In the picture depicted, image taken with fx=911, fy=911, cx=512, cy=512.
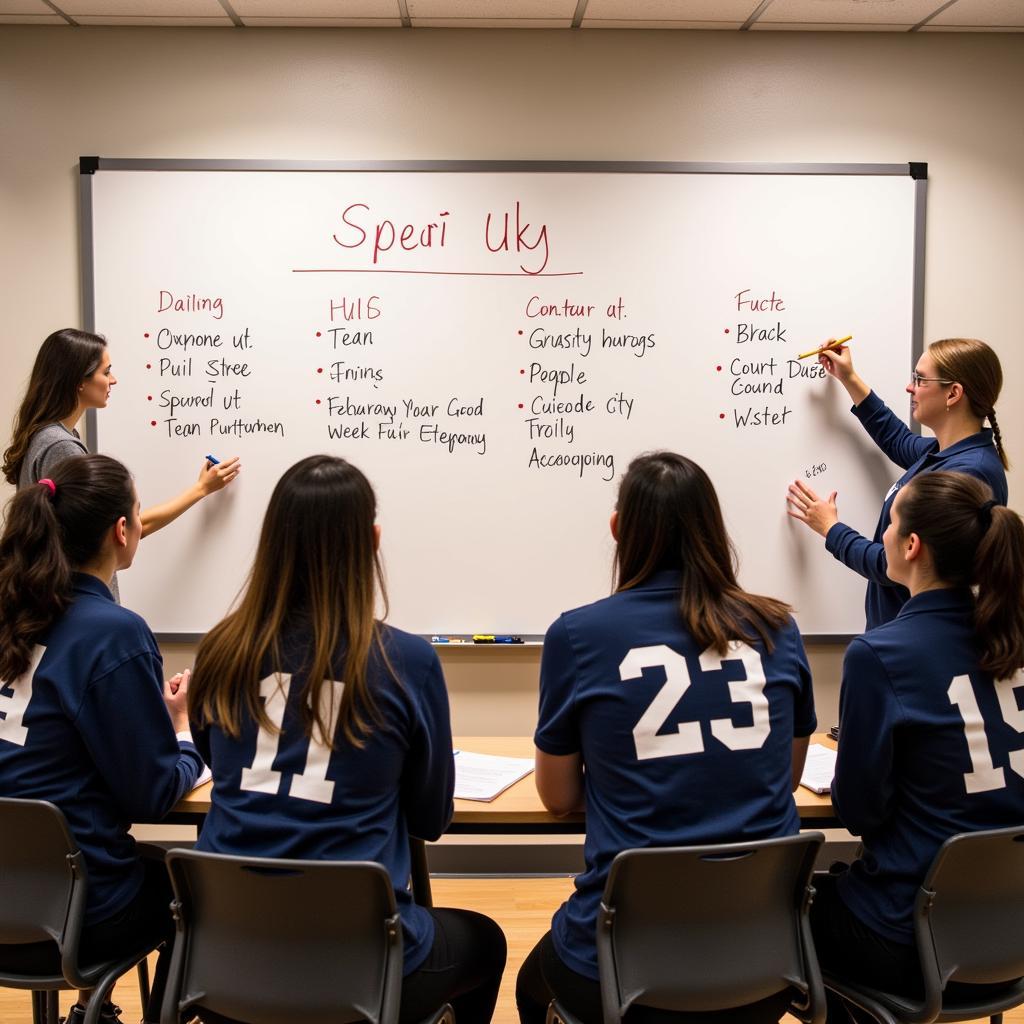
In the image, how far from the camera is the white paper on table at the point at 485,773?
5.84 ft

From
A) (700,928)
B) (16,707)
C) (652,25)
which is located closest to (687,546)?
(700,928)

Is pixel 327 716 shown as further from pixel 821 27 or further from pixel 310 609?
pixel 821 27

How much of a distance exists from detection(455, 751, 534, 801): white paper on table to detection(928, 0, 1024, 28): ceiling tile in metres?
2.68

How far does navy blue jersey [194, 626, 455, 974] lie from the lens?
1.38 meters

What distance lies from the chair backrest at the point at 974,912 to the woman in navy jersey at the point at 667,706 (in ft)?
0.79

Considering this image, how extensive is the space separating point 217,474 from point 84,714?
1.53 metres

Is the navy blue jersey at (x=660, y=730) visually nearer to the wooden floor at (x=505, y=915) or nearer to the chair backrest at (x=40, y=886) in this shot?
the chair backrest at (x=40, y=886)

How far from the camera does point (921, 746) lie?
4.85 ft

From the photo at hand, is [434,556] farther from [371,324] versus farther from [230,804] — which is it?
[230,804]

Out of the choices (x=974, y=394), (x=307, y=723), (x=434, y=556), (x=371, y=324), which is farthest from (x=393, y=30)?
(x=307, y=723)

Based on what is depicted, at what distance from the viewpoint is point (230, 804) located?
1411mm

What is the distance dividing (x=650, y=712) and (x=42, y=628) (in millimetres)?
1026

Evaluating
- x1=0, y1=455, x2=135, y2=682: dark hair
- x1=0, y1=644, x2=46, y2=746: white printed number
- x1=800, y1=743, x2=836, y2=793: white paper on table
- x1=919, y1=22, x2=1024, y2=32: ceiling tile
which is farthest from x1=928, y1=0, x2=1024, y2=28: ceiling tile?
x1=0, y1=644, x2=46, y2=746: white printed number

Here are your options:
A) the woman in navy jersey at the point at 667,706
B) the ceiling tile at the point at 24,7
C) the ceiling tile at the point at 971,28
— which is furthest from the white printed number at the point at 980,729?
the ceiling tile at the point at 24,7
